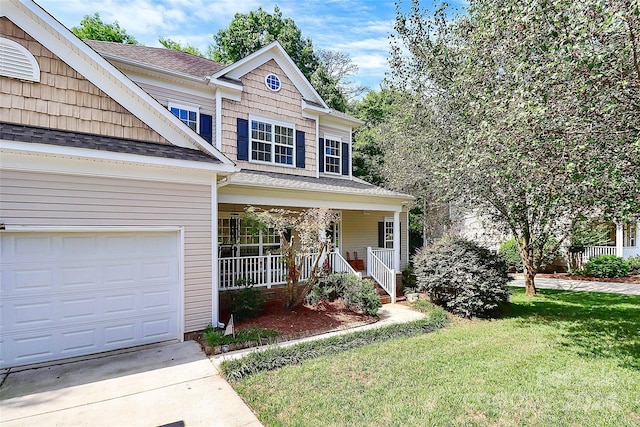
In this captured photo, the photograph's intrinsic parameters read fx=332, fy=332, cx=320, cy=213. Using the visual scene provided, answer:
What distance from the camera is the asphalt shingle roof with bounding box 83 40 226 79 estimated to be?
10403mm

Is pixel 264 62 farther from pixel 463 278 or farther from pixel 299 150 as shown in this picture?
pixel 463 278

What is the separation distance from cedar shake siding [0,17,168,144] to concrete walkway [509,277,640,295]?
16.8 m

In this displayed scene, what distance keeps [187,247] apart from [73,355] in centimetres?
259

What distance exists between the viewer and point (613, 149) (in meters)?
5.67

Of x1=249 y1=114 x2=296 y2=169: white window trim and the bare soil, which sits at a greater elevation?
x1=249 y1=114 x2=296 y2=169: white window trim

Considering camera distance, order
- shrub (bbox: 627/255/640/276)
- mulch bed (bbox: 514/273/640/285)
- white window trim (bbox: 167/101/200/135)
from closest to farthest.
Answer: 1. white window trim (bbox: 167/101/200/135)
2. mulch bed (bbox: 514/273/640/285)
3. shrub (bbox: 627/255/640/276)

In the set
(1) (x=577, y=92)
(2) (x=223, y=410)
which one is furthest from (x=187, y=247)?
(1) (x=577, y=92)

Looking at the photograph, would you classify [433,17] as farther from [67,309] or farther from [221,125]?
[67,309]

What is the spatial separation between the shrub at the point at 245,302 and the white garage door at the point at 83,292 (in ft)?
5.31

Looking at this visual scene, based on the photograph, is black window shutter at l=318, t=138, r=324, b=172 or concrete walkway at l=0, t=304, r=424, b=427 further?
black window shutter at l=318, t=138, r=324, b=172

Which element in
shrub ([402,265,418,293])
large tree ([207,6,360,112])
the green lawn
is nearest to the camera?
the green lawn

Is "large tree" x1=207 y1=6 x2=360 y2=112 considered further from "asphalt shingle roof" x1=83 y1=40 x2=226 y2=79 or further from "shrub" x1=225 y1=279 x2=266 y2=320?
"shrub" x1=225 y1=279 x2=266 y2=320

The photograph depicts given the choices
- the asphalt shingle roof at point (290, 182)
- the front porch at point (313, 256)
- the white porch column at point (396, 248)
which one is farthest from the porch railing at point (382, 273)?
the asphalt shingle roof at point (290, 182)

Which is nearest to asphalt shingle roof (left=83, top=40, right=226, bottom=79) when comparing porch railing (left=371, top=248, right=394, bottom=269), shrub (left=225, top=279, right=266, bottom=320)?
shrub (left=225, top=279, right=266, bottom=320)
